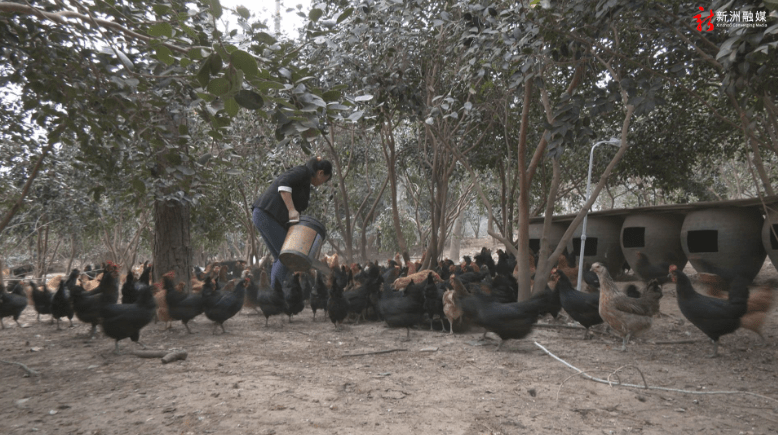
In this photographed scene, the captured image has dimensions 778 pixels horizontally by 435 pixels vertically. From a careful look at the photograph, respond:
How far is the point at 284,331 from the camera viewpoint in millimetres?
6164

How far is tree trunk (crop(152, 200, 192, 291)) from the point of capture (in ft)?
21.1

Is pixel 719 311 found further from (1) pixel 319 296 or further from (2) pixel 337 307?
(1) pixel 319 296

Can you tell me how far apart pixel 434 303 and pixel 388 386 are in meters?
2.45

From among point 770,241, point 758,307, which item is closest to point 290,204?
point 758,307

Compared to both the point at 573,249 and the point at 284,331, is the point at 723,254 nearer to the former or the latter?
the point at 573,249

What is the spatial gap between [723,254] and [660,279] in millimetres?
1073

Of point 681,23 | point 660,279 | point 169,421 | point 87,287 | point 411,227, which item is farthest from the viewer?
point 411,227

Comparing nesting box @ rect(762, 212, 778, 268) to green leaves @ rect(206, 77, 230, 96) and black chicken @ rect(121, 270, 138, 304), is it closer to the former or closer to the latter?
green leaves @ rect(206, 77, 230, 96)

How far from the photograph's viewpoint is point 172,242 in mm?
6625

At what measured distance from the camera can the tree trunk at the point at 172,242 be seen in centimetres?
644

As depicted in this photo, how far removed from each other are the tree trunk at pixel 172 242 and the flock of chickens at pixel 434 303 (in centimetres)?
34

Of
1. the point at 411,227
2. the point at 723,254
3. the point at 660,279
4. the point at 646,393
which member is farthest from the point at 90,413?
the point at 411,227

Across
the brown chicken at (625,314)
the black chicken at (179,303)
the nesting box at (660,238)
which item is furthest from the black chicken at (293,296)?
the nesting box at (660,238)

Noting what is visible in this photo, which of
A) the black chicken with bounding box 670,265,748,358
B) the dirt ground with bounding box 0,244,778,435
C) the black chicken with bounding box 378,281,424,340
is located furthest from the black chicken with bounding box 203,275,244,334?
the black chicken with bounding box 670,265,748,358
